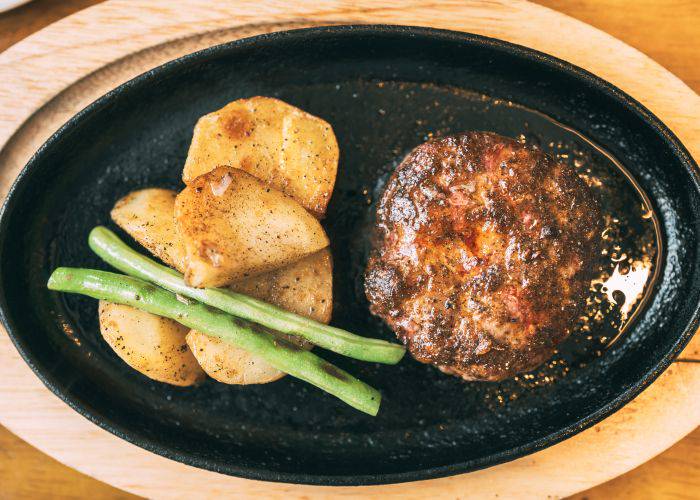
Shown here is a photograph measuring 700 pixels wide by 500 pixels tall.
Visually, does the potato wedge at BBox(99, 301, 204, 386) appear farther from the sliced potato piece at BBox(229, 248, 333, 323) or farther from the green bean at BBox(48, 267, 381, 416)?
the sliced potato piece at BBox(229, 248, 333, 323)

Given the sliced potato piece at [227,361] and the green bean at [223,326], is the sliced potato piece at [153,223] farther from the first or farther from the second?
the sliced potato piece at [227,361]

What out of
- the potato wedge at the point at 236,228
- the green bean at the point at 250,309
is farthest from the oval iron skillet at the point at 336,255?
the potato wedge at the point at 236,228

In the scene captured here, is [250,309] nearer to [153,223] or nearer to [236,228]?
[236,228]

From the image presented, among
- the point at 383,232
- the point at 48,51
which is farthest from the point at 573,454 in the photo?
the point at 48,51

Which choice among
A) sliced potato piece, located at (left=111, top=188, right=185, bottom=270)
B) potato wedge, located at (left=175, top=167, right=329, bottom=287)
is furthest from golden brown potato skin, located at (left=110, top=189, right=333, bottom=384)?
potato wedge, located at (left=175, top=167, right=329, bottom=287)

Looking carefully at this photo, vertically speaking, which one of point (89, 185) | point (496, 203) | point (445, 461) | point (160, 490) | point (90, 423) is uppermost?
point (496, 203)

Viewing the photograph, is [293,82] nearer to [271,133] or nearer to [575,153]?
[271,133]
